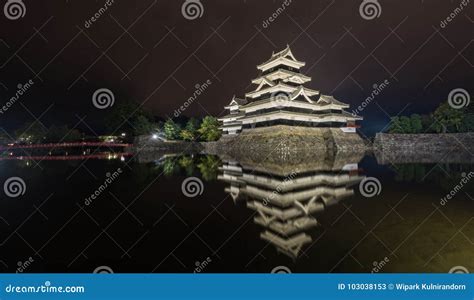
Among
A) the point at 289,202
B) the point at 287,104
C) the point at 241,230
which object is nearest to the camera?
the point at 241,230

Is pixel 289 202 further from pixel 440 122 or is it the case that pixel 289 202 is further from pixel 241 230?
pixel 440 122

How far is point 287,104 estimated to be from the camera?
30781 mm

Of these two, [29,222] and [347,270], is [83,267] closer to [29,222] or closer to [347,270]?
[29,222]

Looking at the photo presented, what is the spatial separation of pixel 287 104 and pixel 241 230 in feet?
89.4

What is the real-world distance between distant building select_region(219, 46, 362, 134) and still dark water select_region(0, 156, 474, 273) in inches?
909

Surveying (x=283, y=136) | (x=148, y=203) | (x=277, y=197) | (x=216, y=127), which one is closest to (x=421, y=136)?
(x=283, y=136)

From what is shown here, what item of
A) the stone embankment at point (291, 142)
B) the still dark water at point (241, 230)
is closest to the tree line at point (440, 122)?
the stone embankment at point (291, 142)

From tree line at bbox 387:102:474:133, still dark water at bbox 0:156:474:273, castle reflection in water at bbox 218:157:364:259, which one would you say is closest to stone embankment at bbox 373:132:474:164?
tree line at bbox 387:102:474:133

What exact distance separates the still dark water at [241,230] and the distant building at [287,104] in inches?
909

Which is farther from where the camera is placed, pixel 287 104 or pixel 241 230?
pixel 287 104

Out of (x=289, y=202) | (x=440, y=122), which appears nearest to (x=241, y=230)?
(x=289, y=202)

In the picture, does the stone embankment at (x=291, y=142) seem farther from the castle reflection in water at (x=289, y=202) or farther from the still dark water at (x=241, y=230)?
the still dark water at (x=241, y=230)

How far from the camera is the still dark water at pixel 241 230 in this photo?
3.87 meters

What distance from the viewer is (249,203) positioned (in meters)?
6.82
